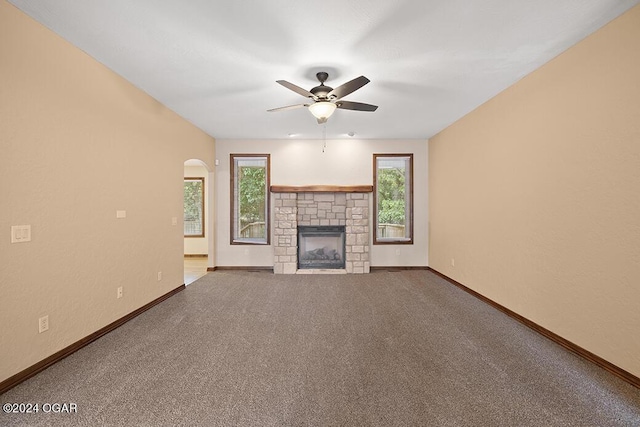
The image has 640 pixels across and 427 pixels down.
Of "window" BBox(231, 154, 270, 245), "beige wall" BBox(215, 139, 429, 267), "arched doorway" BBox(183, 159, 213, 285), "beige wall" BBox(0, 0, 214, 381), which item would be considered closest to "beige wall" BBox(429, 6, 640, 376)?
"beige wall" BBox(215, 139, 429, 267)

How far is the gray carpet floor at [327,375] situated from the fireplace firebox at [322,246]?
7.08 ft

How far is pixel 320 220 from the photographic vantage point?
5.62 meters

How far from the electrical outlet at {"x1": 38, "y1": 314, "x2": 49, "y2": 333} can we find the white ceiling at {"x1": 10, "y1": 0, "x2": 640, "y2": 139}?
222 cm

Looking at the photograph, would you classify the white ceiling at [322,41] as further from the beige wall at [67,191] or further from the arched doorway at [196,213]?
the arched doorway at [196,213]

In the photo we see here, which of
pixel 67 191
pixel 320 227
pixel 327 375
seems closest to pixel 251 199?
pixel 320 227

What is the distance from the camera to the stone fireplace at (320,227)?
17.8 ft

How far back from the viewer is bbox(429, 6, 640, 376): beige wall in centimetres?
201

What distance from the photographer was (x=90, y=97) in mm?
2611

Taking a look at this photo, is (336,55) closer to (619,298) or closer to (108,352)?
(619,298)

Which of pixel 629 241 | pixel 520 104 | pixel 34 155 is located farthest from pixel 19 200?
pixel 520 104

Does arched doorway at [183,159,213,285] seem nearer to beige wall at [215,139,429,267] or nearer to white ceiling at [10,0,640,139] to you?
beige wall at [215,139,429,267]

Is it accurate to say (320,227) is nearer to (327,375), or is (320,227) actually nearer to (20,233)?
(327,375)

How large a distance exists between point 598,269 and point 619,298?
235mm

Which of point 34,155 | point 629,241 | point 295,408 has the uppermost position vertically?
point 34,155
